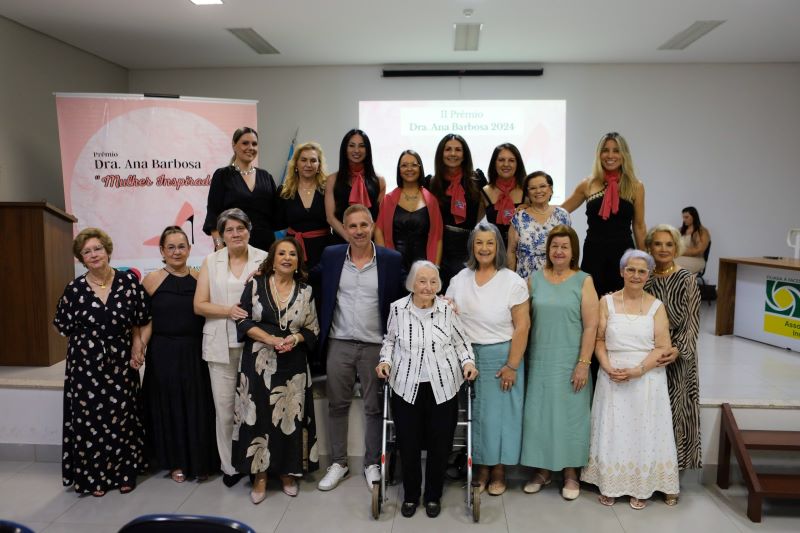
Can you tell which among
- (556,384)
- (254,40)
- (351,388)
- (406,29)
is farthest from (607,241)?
(254,40)

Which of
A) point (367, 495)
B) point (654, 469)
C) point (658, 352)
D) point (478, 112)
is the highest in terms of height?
point (478, 112)

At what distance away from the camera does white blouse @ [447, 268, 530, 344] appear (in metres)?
3.02

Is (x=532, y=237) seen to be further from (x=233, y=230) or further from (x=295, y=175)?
(x=233, y=230)

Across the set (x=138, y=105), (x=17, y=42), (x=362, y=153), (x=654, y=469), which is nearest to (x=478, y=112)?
(x=138, y=105)

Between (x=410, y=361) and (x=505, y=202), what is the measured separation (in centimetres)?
Result: 129

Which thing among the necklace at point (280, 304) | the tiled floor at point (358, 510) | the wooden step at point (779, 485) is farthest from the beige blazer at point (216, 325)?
the wooden step at point (779, 485)

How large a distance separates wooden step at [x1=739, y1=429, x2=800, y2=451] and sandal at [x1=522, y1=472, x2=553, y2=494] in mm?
1104

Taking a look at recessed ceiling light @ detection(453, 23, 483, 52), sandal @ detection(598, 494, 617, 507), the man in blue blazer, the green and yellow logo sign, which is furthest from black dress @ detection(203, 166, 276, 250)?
the green and yellow logo sign

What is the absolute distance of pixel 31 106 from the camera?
21.5 feet

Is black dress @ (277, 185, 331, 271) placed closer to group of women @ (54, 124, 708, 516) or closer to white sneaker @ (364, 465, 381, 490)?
group of women @ (54, 124, 708, 516)

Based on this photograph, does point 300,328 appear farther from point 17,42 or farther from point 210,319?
point 17,42

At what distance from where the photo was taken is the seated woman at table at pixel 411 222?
353cm

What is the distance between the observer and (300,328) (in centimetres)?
311

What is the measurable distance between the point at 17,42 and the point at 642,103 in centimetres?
776
